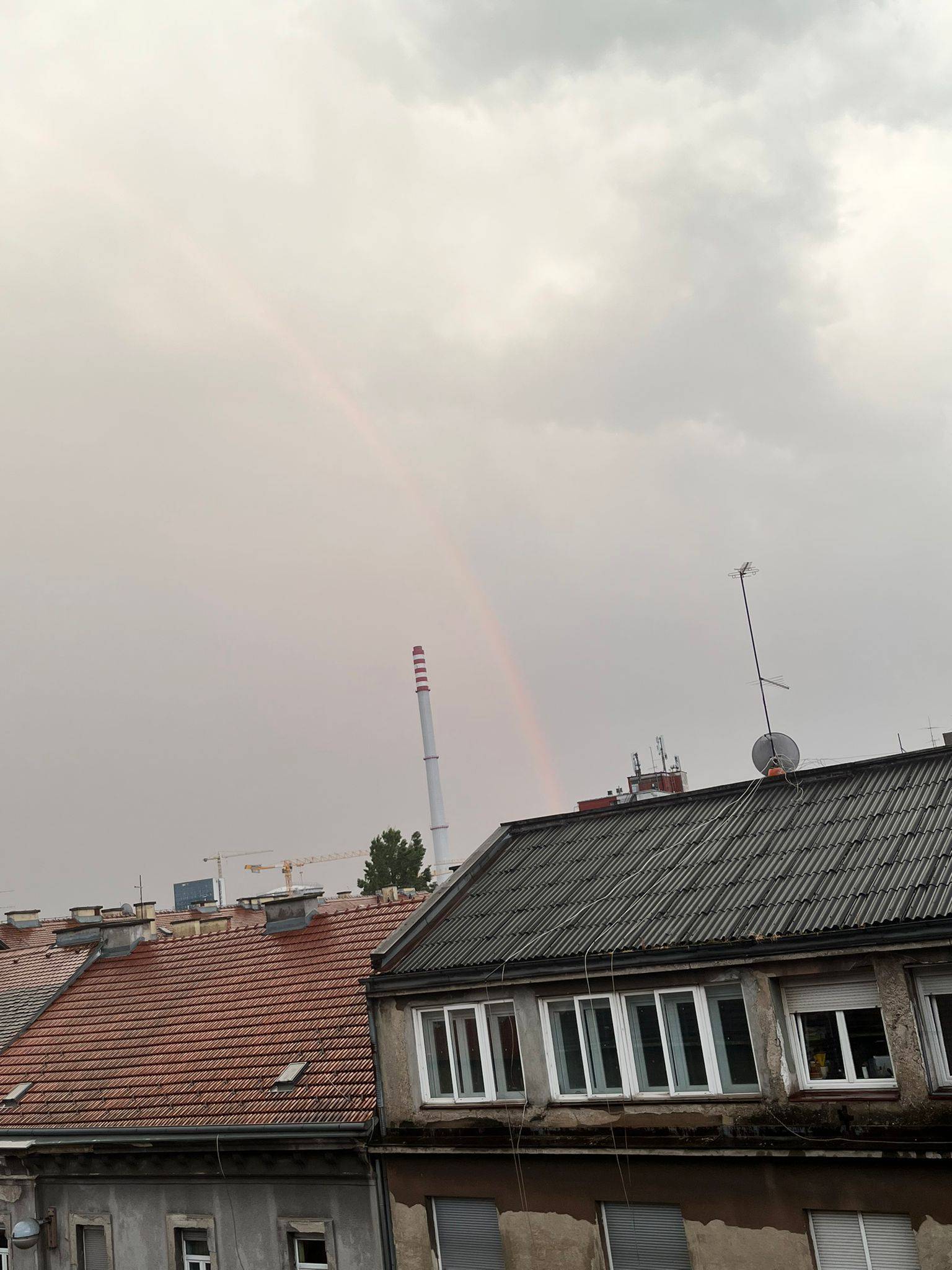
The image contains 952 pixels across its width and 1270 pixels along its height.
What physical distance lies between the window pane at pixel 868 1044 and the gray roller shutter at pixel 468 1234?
586cm

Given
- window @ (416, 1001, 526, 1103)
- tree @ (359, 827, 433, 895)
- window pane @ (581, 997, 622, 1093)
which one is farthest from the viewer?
tree @ (359, 827, 433, 895)

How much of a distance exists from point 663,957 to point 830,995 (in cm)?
212

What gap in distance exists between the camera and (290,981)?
2405 centimetres

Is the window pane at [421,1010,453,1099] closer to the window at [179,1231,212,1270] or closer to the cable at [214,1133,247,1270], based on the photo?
the cable at [214,1133,247,1270]

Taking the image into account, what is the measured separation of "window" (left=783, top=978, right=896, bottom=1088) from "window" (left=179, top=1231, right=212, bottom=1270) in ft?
37.2

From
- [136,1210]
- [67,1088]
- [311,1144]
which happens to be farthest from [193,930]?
[311,1144]

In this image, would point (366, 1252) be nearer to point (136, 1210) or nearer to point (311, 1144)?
point (311, 1144)

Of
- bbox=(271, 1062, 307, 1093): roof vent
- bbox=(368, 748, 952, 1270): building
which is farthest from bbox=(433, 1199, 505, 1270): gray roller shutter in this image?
bbox=(271, 1062, 307, 1093): roof vent

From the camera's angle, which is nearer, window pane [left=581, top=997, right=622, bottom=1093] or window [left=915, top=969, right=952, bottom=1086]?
window [left=915, top=969, right=952, bottom=1086]

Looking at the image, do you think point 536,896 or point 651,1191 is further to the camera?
point 536,896

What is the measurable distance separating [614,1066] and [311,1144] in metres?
5.56

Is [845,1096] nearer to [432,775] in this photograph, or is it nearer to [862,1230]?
[862,1230]

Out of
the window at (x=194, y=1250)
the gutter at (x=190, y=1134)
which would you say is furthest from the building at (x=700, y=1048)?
the window at (x=194, y=1250)

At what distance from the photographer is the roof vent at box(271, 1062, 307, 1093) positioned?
2000 centimetres
